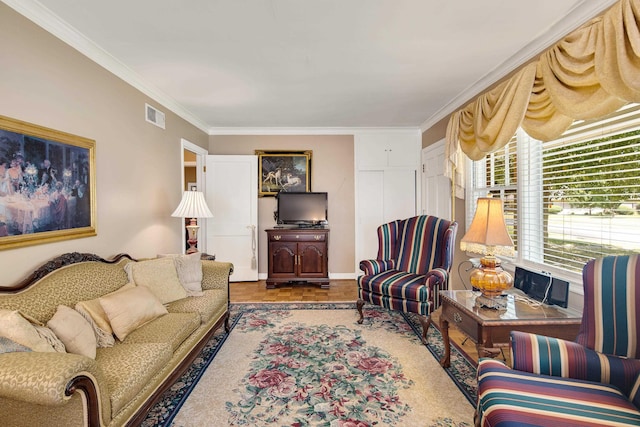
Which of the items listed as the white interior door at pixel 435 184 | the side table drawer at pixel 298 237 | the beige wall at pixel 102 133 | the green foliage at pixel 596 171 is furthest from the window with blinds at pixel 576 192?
the beige wall at pixel 102 133

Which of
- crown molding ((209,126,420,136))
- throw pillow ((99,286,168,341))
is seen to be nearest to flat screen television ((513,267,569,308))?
throw pillow ((99,286,168,341))

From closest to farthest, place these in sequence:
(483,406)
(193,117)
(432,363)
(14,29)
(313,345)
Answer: (483,406), (14,29), (432,363), (313,345), (193,117)

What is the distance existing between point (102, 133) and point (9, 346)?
69.1 inches

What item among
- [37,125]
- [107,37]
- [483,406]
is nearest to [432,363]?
[483,406]

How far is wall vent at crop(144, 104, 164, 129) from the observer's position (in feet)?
10.1

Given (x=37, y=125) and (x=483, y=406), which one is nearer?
(x=483, y=406)

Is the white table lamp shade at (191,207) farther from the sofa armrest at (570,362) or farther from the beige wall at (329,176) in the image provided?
the sofa armrest at (570,362)

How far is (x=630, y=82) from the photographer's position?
57.4 inches

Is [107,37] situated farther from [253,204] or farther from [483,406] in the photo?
[483,406]

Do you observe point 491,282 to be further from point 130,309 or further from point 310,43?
point 130,309

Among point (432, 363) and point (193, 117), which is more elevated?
point (193, 117)

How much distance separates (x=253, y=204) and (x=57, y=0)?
10.5ft

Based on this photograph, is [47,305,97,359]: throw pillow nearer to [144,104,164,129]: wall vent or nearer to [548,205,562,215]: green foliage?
[144,104,164,129]: wall vent

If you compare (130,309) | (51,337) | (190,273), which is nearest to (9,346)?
(51,337)
